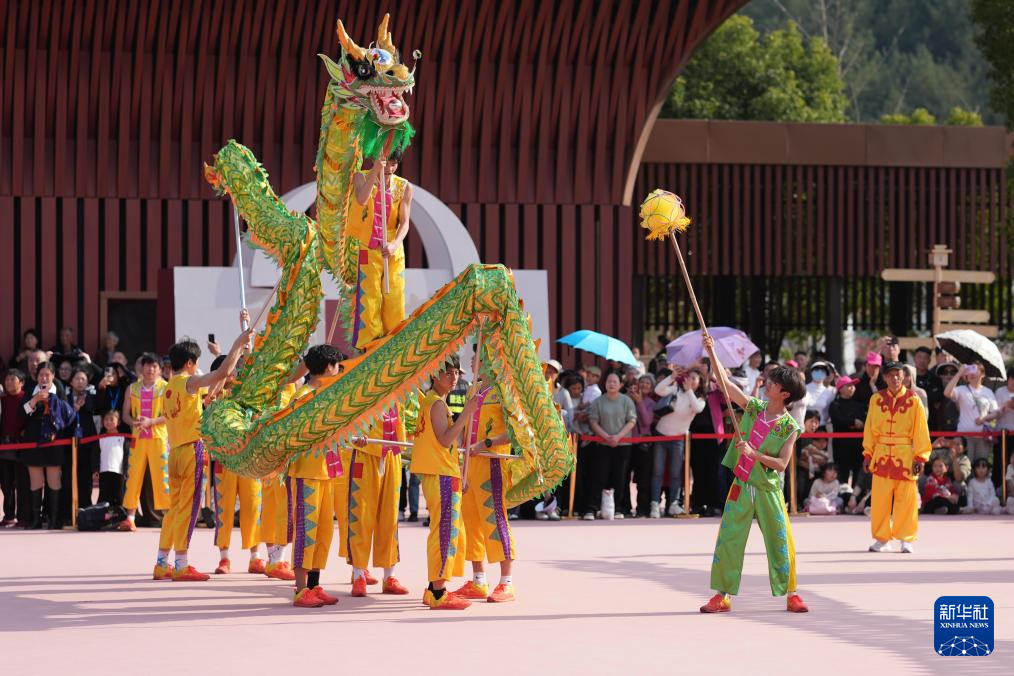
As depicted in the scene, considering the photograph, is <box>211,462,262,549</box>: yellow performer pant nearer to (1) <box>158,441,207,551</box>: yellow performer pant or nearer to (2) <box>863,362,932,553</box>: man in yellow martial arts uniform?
(1) <box>158,441,207,551</box>: yellow performer pant

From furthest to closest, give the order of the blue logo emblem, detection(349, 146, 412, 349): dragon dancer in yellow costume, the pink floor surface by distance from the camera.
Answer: detection(349, 146, 412, 349): dragon dancer in yellow costume
the blue logo emblem
the pink floor surface

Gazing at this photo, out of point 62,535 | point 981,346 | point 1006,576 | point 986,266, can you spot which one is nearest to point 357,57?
point 1006,576

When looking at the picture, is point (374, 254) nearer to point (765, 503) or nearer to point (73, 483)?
point (765, 503)

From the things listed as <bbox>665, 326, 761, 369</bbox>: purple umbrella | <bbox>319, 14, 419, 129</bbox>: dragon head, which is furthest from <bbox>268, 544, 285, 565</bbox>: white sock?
<bbox>665, 326, 761, 369</bbox>: purple umbrella

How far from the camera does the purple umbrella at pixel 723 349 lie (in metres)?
18.0

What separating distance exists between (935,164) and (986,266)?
7.22ft

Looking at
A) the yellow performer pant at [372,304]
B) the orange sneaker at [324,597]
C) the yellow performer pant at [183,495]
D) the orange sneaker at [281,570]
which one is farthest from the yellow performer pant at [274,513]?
the yellow performer pant at [372,304]

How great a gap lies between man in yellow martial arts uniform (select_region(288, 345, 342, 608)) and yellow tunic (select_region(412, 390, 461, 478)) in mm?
540

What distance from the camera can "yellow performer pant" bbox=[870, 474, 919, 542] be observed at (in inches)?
539

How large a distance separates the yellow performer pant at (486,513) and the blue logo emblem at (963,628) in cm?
262

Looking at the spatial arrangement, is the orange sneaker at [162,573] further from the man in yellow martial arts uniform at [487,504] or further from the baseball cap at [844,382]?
the baseball cap at [844,382]

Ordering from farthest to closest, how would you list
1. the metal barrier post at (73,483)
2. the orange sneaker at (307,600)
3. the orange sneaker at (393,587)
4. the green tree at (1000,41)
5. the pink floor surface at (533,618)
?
the green tree at (1000,41) → the metal barrier post at (73,483) → the orange sneaker at (393,587) → the orange sneaker at (307,600) → the pink floor surface at (533,618)

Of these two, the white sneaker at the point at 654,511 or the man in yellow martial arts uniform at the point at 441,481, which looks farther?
the white sneaker at the point at 654,511

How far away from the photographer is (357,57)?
33.4ft
